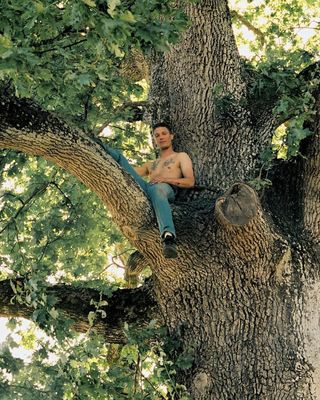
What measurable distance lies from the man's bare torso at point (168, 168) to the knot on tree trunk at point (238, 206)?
1.17 m

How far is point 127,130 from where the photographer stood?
9.02m

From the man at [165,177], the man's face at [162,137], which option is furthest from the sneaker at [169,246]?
the man's face at [162,137]

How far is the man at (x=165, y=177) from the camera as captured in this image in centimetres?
603

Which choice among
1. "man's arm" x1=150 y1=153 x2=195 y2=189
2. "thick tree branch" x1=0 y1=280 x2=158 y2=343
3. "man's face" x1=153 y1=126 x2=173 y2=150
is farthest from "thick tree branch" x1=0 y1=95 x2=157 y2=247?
"man's face" x1=153 y1=126 x2=173 y2=150

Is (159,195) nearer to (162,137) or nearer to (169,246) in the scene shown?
(169,246)

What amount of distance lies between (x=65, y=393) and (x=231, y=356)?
4.55 ft

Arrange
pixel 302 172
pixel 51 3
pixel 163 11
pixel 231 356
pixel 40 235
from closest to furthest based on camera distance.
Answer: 1. pixel 51 3
2. pixel 163 11
3. pixel 231 356
4. pixel 302 172
5. pixel 40 235

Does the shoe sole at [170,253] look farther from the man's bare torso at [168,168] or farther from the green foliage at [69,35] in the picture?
the green foliage at [69,35]

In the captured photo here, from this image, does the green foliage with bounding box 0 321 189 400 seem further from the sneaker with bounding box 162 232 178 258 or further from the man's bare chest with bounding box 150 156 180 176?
the man's bare chest with bounding box 150 156 180 176

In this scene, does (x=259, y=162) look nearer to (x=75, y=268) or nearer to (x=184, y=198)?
(x=184, y=198)

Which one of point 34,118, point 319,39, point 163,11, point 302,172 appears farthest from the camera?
point 319,39

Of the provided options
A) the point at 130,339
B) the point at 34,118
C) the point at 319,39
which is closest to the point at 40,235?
the point at 130,339

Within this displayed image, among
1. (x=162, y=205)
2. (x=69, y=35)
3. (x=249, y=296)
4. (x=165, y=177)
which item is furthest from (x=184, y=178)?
(x=69, y=35)

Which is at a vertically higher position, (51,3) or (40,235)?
(51,3)
